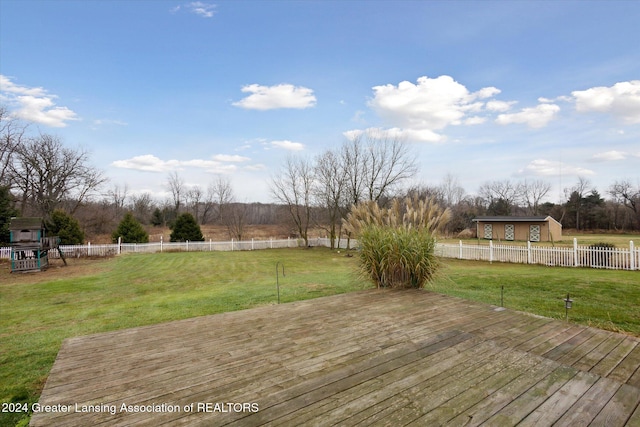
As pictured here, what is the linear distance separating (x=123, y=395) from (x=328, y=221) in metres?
22.3

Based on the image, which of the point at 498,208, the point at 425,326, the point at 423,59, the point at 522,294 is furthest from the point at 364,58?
the point at 498,208

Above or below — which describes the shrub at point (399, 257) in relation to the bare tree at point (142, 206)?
below

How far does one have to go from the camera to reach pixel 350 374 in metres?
1.83

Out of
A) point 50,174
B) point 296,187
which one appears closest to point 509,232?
point 296,187

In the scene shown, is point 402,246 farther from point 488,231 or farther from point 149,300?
point 488,231

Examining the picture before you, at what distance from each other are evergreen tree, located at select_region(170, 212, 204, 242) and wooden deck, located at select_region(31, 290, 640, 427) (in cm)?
1857

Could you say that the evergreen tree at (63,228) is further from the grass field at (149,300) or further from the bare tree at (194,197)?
the bare tree at (194,197)

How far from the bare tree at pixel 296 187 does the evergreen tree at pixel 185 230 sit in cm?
629

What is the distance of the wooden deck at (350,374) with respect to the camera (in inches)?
56.9

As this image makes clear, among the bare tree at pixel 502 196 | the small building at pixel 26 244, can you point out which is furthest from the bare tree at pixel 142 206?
the bare tree at pixel 502 196

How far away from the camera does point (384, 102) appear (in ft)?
44.5

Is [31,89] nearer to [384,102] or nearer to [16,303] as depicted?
[16,303]

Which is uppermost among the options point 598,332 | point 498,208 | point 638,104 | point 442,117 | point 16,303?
point 442,117

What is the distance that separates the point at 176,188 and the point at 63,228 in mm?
18765
